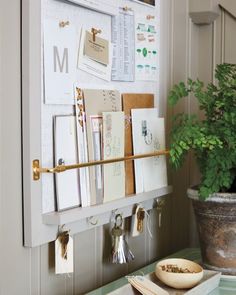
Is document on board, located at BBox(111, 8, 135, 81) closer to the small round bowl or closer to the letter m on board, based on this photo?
the letter m on board

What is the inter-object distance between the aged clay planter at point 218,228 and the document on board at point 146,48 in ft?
1.36

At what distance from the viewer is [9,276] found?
4.46ft

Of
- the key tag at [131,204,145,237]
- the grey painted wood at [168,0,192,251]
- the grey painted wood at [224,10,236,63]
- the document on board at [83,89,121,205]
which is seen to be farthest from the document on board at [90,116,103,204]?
the grey painted wood at [224,10,236,63]

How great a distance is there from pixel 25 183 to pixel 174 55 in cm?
90

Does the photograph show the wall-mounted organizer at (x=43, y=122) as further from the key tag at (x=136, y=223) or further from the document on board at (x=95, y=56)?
the key tag at (x=136, y=223)

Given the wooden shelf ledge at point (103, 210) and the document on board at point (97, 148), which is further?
the document on board at point (97, 148)

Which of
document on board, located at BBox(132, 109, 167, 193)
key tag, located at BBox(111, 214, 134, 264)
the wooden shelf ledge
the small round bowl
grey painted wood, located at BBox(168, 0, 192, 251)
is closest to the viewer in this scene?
the wooden shelf ledge

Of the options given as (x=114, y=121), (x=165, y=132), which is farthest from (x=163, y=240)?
Result: (x=114, y=121)

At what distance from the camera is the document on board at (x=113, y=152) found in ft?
5.34

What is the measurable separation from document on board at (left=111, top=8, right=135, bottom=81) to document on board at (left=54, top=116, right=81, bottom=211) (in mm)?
279

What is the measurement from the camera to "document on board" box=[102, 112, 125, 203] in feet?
5.34

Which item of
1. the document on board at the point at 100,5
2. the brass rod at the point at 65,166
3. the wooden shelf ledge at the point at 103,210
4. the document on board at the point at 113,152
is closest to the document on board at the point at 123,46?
the document on board at the point at 100,5

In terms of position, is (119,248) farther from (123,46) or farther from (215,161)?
(123,46)

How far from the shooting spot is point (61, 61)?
1484 millimetres
